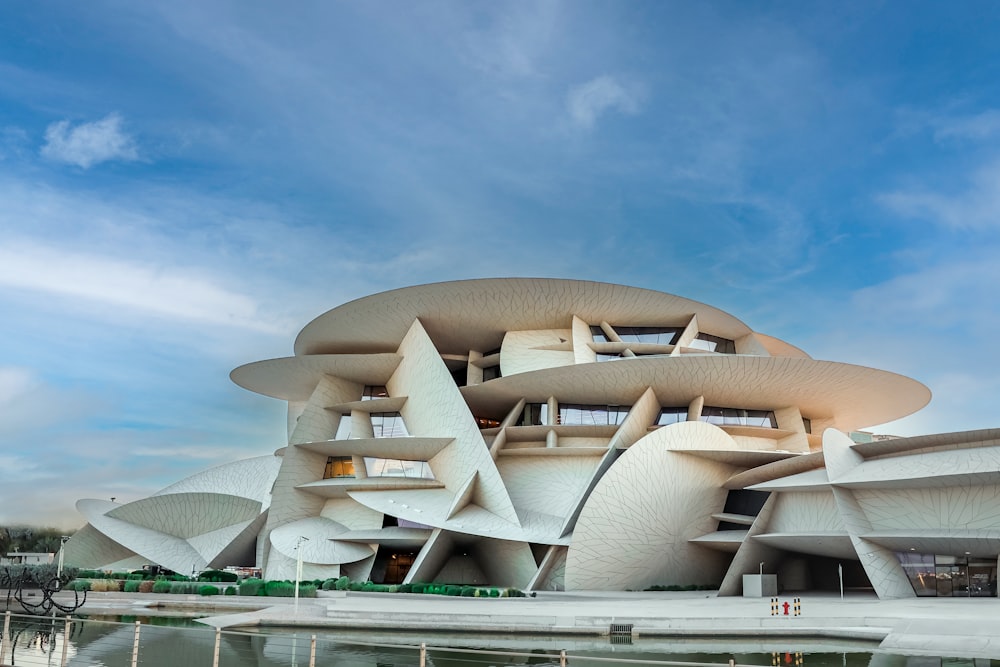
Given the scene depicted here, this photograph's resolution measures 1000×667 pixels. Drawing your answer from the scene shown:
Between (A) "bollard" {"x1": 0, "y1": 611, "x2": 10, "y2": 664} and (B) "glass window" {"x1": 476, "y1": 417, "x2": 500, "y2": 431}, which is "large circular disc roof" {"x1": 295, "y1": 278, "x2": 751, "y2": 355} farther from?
(A) "bollard" {"x1": 0, "y1": 611, "x2": 10, "y2": 664}

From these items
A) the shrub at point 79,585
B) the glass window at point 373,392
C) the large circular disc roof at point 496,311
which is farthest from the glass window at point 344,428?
the shrub at point 79,585

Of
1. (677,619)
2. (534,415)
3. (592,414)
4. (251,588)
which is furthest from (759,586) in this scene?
(251,588)

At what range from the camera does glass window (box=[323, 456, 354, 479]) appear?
1667 inches

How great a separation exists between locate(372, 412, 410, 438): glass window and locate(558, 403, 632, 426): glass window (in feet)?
27.6

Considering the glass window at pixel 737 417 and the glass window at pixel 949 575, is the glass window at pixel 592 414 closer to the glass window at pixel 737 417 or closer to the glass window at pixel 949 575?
the glass window at pixel 737 417

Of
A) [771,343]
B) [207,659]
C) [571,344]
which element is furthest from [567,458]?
[207,659]

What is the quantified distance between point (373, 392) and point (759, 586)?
23.2 meters

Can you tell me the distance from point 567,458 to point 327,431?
41.9 feet

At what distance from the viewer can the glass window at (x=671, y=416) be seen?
39188 millimetres

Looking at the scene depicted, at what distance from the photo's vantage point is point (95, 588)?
32500 mm

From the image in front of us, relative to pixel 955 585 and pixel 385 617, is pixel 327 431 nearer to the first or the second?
pixel 385 617

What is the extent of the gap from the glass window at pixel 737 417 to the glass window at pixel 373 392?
56.4 ft

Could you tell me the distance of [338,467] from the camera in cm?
4259

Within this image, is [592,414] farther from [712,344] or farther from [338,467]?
[338,467]
